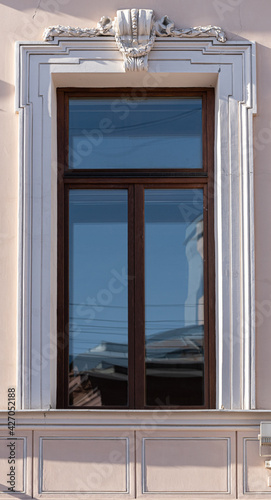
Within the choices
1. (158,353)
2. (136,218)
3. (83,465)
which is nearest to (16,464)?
(83,465)

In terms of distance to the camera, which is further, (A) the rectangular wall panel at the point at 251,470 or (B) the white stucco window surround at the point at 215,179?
(B) the white stucco window surround at the point at 215,179

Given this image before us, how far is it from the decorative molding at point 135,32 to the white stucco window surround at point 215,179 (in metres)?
0.05

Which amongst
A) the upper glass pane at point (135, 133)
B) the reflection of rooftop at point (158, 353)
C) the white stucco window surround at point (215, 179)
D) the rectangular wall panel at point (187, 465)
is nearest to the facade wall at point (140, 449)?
the rectangular wall panel at point (187, 465)

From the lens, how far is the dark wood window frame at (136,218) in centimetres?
904

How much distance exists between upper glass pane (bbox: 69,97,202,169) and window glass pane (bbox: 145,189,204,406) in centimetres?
33

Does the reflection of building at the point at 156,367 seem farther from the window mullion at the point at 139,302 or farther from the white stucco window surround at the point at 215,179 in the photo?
the white stucco window surround at the point at 215,179

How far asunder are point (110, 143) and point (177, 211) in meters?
0.84

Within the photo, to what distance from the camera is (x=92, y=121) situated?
30.9 ft

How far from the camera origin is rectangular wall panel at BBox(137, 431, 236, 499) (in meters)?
8.63

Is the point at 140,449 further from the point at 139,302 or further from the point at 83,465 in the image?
the point at 139,302

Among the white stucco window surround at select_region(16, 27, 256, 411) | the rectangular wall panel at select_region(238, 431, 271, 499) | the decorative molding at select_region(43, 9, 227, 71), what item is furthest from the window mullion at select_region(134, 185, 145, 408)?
the decorative molding at select_region(43, 9, 227, 71)

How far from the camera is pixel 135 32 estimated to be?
9.09 m

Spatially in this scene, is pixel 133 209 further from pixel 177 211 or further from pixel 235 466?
pixel 235 466

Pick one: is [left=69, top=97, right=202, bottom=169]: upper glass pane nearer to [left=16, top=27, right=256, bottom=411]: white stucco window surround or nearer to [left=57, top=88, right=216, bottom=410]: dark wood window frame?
[left=57, top=88, right=216, bottom=410]: dark wood window frame
